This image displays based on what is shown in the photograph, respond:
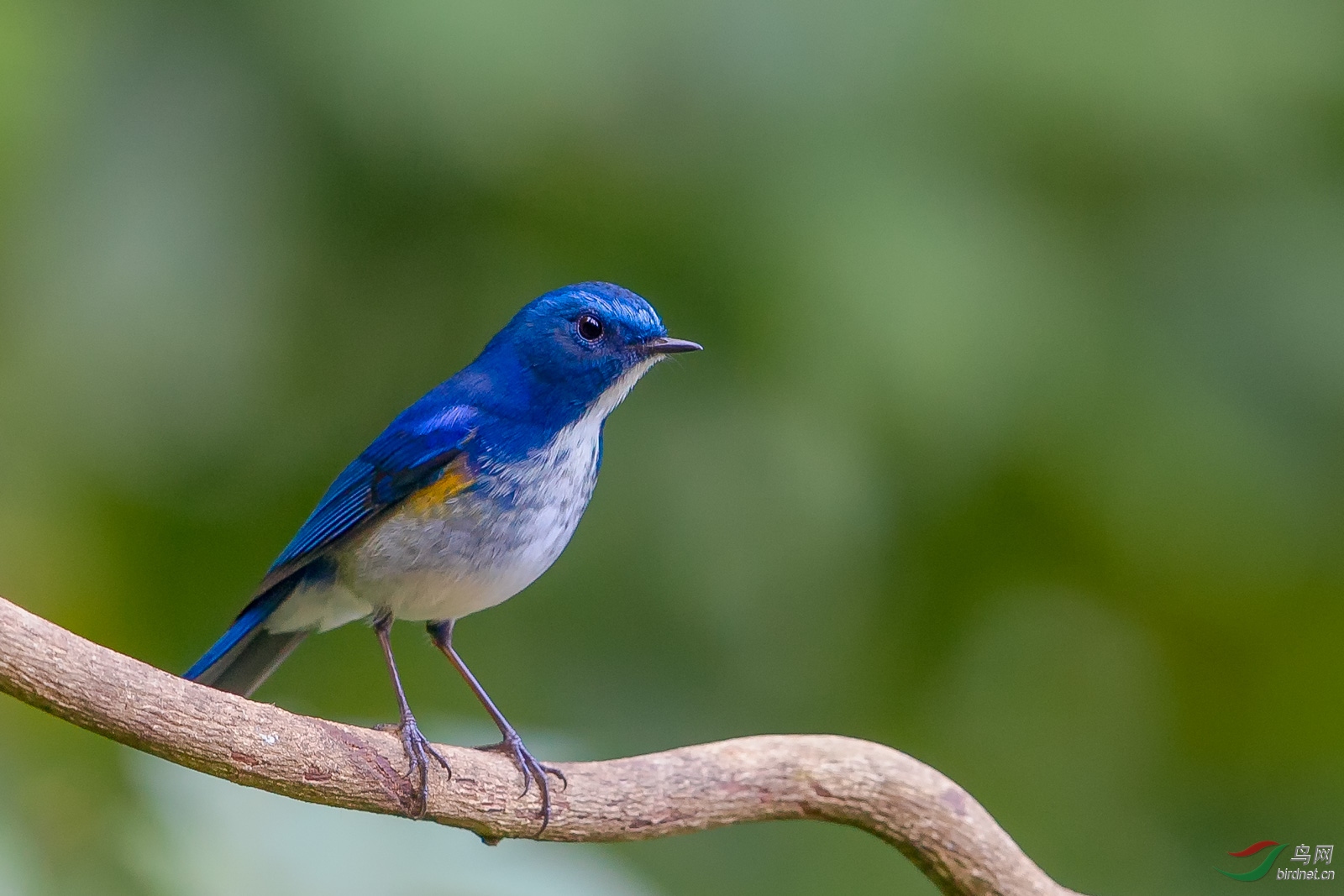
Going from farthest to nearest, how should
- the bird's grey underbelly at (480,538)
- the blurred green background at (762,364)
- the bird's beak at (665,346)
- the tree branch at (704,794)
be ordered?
the blurred green background at (762,364) → the bird's beak at (665,346) → the bird's grey underbelly at (480,538) → the tree branch at (704,794)

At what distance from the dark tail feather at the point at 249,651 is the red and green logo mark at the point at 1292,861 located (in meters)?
3.20

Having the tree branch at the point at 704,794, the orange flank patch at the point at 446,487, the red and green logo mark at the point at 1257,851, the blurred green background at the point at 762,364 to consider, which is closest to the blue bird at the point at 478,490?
the orange flank patch at the point at 446,487

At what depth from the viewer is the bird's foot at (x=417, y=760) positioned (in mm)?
3268

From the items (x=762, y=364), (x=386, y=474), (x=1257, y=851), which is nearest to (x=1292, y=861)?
(x=1257, y=851)

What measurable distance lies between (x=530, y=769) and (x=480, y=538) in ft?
1.88

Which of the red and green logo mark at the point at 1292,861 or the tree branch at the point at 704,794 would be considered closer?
the tree branch at the point at 704,794

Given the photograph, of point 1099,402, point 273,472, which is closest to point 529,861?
point 273,472

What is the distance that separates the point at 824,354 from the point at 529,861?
68.9 inches

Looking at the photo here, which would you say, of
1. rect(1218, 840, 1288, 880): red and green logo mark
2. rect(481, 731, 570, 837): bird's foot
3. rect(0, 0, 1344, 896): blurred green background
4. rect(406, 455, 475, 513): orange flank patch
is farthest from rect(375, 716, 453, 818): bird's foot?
rect(1218, 840, 1288, 880): red and green logo mark

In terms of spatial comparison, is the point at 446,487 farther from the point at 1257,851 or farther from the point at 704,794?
the point at 1257,851

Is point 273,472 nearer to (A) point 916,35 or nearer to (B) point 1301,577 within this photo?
(A) point 916,35

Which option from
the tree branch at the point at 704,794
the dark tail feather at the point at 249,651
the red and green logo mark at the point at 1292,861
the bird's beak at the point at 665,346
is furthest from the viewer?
the red and green logo mark at the point at 1292,861

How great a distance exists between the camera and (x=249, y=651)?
4.06 m

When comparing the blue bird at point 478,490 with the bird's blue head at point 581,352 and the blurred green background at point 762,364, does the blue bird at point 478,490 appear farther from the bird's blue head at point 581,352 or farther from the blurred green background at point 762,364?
the blurred green background at point 762,364
